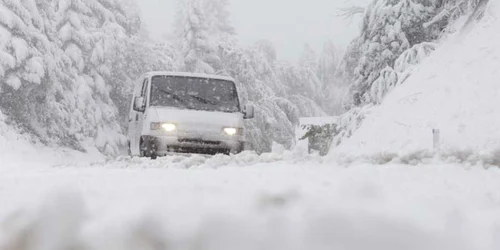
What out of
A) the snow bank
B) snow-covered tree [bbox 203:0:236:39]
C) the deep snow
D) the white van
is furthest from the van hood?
snow-covered tree [bbox 203:0:236:39]

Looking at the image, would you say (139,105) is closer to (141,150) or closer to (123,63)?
(141,150)

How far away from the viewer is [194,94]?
1251 cm

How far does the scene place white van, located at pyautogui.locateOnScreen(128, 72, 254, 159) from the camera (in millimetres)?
11781

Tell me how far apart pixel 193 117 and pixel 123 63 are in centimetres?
2059

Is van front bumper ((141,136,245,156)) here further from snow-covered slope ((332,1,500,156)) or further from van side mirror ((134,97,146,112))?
snow-covered slope ((332,1,500,156))

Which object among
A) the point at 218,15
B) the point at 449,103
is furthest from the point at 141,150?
the point at 218,15

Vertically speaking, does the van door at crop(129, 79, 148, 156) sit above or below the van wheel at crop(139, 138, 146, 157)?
above

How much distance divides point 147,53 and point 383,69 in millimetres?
17107

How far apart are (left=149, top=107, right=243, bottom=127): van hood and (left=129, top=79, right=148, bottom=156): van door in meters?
0.53

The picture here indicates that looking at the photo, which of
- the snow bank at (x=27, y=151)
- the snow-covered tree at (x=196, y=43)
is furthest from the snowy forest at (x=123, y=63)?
the snow bank at (x=27, y=151)

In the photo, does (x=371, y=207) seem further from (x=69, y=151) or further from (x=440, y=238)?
(x=69, y=151)

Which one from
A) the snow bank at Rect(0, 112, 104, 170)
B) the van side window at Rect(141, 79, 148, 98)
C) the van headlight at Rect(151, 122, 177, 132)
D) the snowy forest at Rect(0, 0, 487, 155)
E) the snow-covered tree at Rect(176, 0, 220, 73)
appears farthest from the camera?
the snow-covered tree at Rect(176, 0, 220, 73)

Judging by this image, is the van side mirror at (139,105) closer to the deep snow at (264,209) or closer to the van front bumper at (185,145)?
the van front bumper at (185,145)

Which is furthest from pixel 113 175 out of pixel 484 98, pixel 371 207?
pixel 484 98
